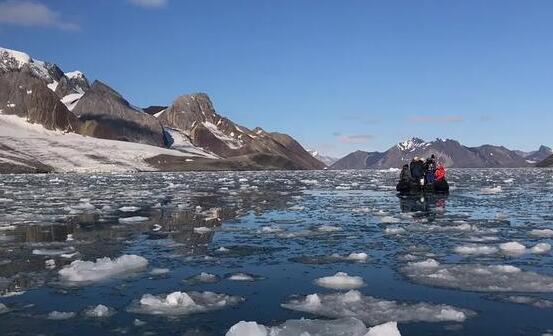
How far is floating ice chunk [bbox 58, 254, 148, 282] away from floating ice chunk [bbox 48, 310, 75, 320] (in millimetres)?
2046

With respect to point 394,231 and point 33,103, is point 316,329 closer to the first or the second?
point 394,231

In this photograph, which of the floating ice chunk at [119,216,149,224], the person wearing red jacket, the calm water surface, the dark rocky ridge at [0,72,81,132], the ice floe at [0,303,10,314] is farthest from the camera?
the dark rocky ridge at [0,72,81,132]

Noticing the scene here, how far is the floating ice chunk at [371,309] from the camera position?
272 inches

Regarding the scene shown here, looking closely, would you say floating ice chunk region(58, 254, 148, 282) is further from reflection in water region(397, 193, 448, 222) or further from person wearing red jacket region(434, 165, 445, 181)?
person wearing red jacket region(434, 165, 445, 181)

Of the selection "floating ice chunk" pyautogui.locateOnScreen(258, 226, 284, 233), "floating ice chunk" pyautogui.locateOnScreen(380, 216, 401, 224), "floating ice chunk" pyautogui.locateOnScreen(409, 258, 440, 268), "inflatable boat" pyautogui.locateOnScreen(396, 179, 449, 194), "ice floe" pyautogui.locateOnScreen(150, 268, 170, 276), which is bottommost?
"ice floe" pyautogui.locateOnScreen(150, 268, 170, 276)

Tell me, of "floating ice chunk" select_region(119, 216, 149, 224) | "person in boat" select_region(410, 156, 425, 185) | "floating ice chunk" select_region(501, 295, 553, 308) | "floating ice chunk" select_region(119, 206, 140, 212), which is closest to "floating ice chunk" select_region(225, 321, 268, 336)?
"floating ice chunk" select_region(501, 295, 553, 308)

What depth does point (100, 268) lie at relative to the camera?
9.78 metres

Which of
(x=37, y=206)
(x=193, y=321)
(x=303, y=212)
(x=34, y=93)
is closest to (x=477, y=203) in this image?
(x=303, y=212)

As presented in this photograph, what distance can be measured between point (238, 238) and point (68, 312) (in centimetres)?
696

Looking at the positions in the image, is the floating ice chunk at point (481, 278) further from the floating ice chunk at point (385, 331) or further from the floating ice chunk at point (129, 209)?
the floating ice chunk at point (129, 209)

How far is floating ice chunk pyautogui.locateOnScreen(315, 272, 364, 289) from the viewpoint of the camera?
8719 millimetres

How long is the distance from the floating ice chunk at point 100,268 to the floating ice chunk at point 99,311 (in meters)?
2.02

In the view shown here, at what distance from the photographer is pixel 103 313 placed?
716 centimetres

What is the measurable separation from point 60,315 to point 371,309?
158 inches
